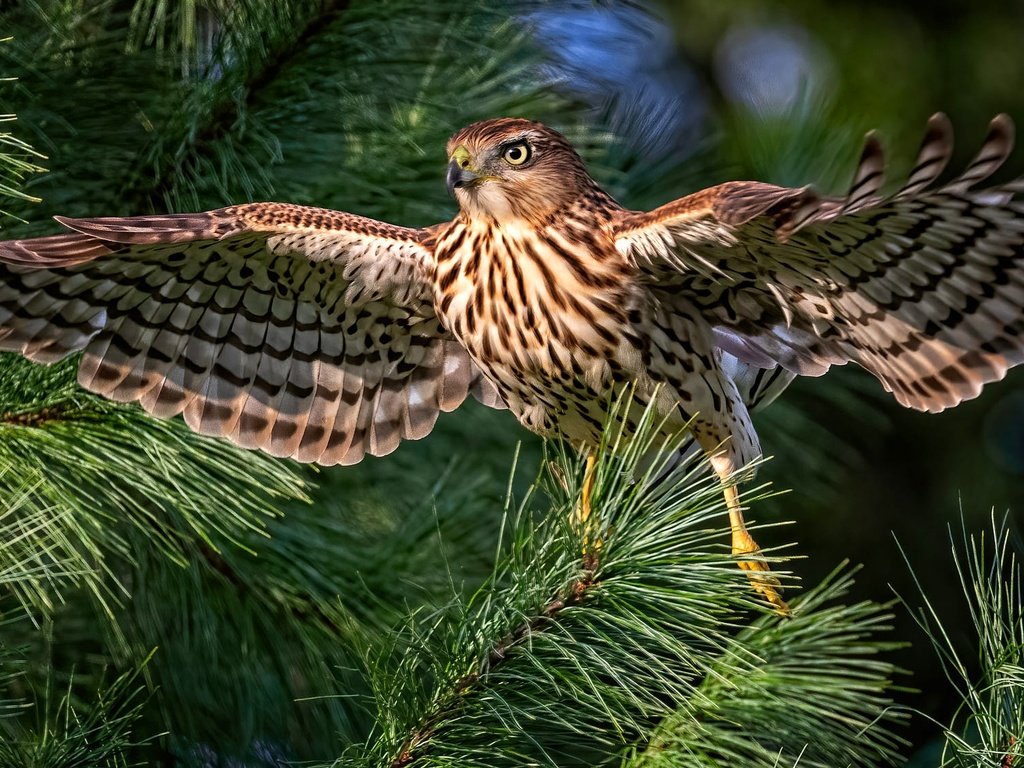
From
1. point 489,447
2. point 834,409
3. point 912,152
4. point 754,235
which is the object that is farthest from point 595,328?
point 912,152

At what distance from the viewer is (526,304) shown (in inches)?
127

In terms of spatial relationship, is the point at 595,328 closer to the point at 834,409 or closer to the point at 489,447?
the point at 489,447

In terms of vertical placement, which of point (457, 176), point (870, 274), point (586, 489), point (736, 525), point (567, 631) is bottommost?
point (586, 489)

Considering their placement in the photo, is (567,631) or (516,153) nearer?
(567,631)

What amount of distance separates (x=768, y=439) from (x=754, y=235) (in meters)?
1.86

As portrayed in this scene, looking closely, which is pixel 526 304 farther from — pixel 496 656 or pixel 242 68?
pixel 496 656

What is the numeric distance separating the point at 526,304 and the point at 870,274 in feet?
2.81

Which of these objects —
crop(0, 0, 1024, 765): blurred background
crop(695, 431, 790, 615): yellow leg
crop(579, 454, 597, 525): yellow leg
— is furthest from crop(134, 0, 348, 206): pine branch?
crop(695, 431, 790, 615): yellow leg

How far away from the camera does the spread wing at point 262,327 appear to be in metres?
3.24

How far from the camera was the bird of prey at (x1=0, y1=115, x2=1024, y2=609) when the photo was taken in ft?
9.36

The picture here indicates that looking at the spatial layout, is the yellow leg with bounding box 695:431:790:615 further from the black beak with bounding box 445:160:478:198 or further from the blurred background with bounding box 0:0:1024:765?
the black beak with bounding box 445:160:478:198

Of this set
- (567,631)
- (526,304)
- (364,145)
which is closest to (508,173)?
(526,304)

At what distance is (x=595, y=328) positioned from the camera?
10.4 feet

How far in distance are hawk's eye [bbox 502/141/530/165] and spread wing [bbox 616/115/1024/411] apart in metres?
0.41
